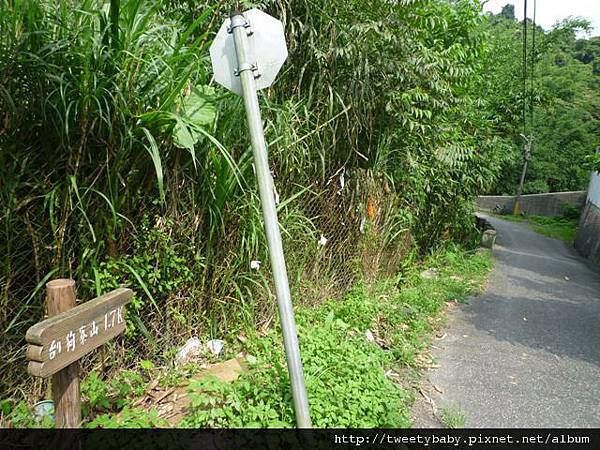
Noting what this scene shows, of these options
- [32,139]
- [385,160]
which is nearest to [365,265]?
[385,160]

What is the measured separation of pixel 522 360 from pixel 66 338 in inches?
134

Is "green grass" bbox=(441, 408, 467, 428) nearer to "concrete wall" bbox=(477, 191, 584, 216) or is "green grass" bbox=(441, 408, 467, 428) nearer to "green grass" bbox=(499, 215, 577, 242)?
"green grass" bbox=(499, 215, 577, 242)

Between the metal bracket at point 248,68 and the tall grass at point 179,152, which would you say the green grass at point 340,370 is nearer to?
the tall grass at point 179,152

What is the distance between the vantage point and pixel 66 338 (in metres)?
1.23

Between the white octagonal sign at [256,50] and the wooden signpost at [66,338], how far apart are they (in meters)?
1.09

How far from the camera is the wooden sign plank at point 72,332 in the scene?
114 cm

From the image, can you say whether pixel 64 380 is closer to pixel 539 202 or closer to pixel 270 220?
pixel 270 220

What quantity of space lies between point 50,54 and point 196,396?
175 centimetres

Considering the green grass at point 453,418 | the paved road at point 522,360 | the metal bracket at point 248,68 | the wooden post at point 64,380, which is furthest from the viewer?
the paved road at point 522,360

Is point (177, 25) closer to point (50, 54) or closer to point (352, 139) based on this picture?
point (50, 54)

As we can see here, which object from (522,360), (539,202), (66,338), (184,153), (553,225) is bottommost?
(553,225)

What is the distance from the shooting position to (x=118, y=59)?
5.69 ft

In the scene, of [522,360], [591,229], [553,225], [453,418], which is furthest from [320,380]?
[553,225]

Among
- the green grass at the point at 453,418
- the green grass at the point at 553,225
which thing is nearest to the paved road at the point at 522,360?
the green grass at the point at 453,418
